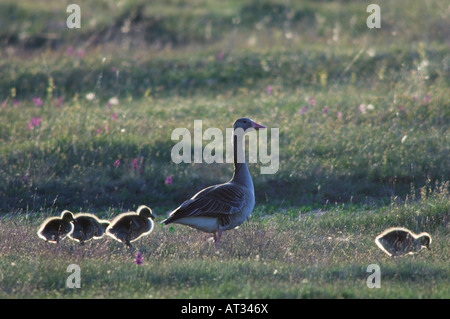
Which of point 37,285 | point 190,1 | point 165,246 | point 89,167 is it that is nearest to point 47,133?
point 89,167

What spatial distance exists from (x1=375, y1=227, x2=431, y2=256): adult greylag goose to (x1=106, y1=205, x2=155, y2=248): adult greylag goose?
10.3 feet

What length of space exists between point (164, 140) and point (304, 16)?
40.7ft

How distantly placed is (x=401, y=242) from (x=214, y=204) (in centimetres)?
249

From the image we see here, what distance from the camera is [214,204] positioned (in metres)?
8.96

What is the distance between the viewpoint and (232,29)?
23.0m

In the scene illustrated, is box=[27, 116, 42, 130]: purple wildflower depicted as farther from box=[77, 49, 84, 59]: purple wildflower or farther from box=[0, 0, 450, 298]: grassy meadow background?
box=[77, 49, 84, 59]: purple wildflower

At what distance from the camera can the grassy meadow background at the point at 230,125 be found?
7.73 meters

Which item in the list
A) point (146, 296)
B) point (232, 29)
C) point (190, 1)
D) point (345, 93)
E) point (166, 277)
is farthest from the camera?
point (190, 1)

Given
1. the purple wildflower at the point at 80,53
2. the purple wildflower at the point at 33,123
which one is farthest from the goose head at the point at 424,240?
the purple wildflower at the point at 80,53

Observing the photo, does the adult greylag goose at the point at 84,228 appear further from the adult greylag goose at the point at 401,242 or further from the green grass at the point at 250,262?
the adult greylag goose at the point at 401,242

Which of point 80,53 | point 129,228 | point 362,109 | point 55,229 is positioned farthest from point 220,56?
point 55,229

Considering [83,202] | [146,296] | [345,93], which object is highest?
[345,93]

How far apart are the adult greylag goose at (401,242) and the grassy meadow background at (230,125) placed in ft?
0.43

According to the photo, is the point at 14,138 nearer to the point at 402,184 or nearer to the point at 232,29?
the point at 402,184
